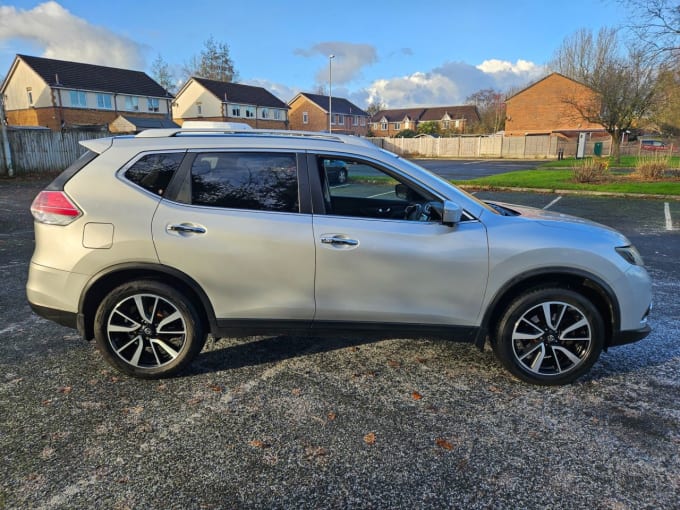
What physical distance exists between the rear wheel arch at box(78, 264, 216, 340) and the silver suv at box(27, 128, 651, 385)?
0.03 feet

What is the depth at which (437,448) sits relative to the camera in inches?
109

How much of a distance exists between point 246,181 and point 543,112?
59.2 m

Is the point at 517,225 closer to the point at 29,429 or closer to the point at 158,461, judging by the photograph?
the point at 158,461

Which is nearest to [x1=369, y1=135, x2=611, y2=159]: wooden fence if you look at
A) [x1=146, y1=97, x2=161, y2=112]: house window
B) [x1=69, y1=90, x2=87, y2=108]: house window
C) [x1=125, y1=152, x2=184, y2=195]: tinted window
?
[x1=146, y1=97, x2=161, y2=112]: house window

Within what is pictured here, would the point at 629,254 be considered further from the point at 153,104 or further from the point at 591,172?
the point at 153,104

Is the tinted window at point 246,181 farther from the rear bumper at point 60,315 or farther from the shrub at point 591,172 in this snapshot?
the shrub at point 591,172

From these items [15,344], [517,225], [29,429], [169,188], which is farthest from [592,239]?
[15,344]

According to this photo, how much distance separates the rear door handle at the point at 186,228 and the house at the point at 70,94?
154 feet

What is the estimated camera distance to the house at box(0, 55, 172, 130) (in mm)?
43344

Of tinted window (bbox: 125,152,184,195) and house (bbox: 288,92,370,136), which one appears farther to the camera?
house (bbox: 288,92,370,136)

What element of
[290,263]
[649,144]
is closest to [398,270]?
[290,263]

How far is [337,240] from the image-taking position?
10.9 ft

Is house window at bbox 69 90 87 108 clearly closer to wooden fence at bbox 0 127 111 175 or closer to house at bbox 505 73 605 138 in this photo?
Result: wooden fence at bbox 0 127 111 175

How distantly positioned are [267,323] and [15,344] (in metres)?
2.47
